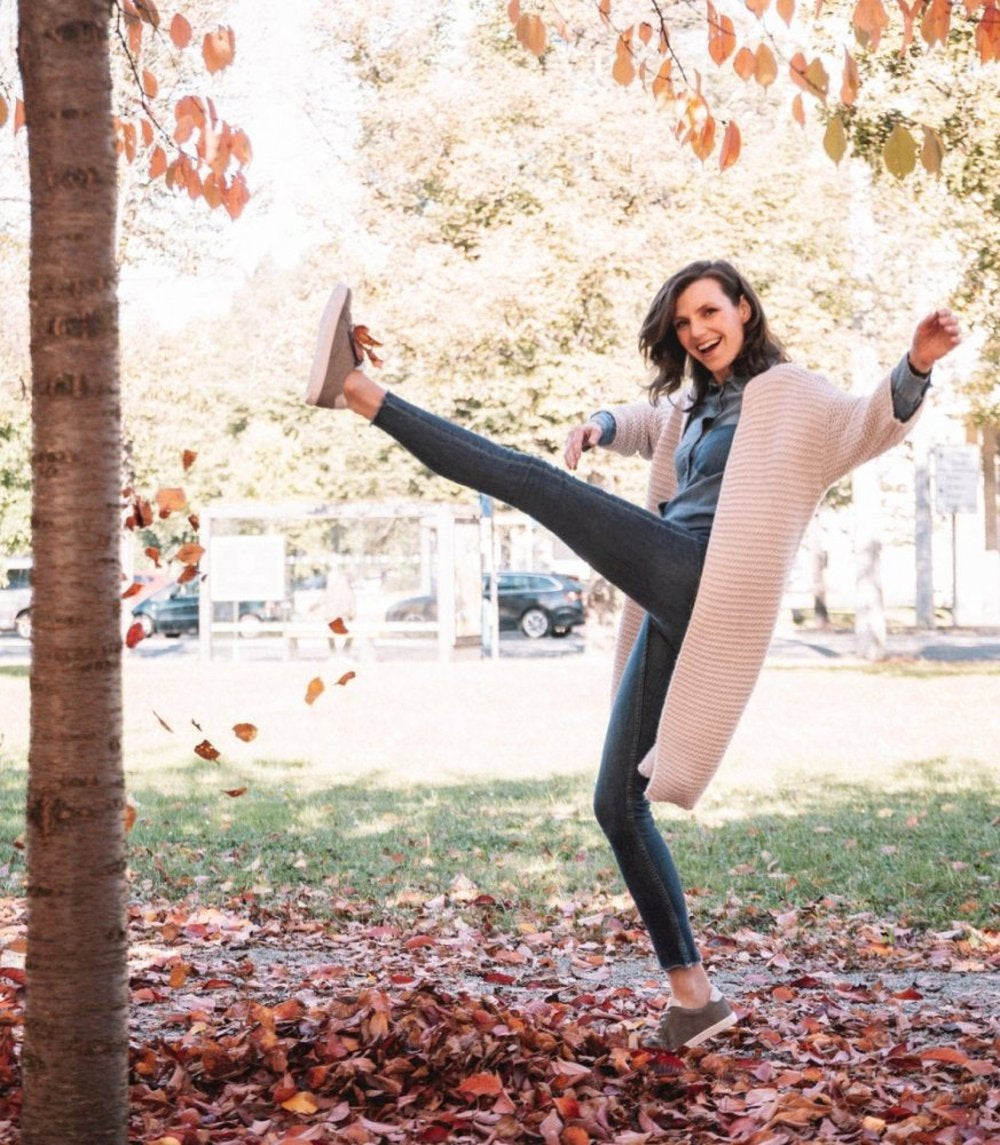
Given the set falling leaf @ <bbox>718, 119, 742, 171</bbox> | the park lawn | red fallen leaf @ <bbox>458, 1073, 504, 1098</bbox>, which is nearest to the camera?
red fallen leaf @ <bbox>458, 1073, 504, 1098</bbox>

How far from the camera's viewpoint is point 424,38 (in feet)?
77.6

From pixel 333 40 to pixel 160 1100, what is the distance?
877 inches

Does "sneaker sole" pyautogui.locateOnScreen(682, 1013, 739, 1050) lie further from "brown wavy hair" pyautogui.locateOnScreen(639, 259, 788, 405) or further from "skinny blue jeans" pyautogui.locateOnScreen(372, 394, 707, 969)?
"brown wavy hair" pyautogui.locateOnScreen(639, 259, 788, 405)

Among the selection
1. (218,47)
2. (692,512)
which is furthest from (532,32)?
(692,512)

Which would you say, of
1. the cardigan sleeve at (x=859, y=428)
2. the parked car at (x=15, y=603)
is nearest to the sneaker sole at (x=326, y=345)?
the cardigan sleeve at (x=859, y=428)

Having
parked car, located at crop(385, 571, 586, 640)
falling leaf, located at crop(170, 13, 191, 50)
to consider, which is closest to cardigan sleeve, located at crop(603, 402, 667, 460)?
falling leaf, located at crop(170, 13, 191, 50)

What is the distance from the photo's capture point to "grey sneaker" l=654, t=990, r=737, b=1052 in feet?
12.5

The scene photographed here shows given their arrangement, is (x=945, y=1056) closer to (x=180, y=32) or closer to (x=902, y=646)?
(x=180, y=32)

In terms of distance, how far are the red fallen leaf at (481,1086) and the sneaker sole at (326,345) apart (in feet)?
5.03

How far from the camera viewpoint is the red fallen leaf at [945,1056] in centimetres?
377

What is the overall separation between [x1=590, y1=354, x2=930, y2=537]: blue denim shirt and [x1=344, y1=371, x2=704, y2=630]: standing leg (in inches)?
5.4

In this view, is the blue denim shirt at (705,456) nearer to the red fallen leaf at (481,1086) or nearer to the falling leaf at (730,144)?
the falling leaf at (730,144)

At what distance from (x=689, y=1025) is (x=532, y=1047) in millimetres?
425

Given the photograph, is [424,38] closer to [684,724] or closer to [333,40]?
[333,40]
